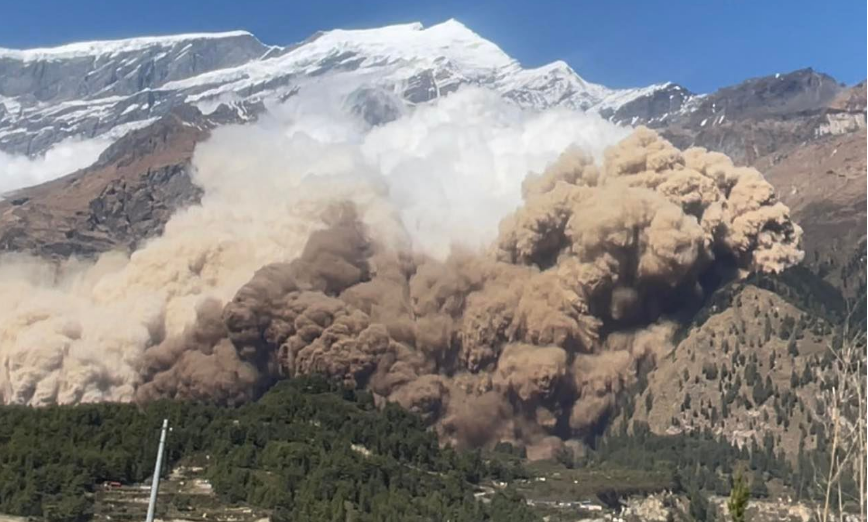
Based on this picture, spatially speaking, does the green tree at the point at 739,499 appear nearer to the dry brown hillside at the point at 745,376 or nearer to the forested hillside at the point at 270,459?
the forested hillside at the point at 270,459

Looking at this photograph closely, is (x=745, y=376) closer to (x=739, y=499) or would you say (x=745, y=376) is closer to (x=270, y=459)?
A: (x=270, y=459)

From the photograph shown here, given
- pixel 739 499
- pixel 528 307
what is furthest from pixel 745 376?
pixel 739 499

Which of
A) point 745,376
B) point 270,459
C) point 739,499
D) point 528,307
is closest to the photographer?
point 739,499

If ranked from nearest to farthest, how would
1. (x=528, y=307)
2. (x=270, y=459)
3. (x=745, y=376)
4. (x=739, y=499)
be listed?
(x=739, y=499)
(x=270, y=459)
(x=745, y=376)
(x=528, y=307)

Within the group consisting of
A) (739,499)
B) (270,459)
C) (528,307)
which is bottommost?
(739,499)

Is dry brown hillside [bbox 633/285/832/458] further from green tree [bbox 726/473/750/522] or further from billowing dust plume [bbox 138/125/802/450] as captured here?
green tree [bbox 726/473/750/522]

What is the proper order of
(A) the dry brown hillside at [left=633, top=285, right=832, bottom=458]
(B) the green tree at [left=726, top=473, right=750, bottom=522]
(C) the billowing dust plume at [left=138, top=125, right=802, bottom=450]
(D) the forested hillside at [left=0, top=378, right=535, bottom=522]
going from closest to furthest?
1. (B) the green tree at [left=726, top=473, right=750, bottom=522]
2. (D) the forested hillside at [left=0, top=378, right=535, bottom=522]
3. (A) the dry brown hillside at [left=633, top=285, right=832, bottom=458]
4. (C) the billowing dust plume at [left=138, top=125, right=802, bottom=450]

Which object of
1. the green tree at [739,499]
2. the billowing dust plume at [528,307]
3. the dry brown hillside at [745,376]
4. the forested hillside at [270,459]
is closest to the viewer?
the green tree at [739,499]

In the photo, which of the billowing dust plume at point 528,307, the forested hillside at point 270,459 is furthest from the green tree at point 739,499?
the billowing dust plume at point 528,307

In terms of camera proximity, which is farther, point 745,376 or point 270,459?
point 745,376

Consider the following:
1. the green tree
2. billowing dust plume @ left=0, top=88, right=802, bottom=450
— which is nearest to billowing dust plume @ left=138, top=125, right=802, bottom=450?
billowing dust plume @ left=0, top=88, right=802, bottom=450
